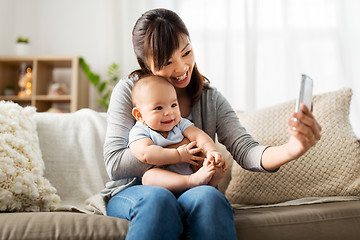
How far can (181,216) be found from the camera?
961 mm

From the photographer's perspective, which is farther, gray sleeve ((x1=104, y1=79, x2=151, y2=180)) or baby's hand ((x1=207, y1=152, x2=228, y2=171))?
gray sleeve ((x1=104, y1=79, x2=151, y2=180))

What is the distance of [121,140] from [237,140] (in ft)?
1.32

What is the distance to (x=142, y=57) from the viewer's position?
123 centimetres

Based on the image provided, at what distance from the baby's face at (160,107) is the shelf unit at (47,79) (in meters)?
2.13

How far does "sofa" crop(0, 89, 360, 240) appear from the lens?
1.07m

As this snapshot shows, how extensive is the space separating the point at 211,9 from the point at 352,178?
225 centimetres

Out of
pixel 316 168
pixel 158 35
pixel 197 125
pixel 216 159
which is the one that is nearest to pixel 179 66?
pixel 158 35

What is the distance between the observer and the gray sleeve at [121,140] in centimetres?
113

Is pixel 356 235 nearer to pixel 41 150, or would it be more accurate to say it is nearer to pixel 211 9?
pixel 41 150

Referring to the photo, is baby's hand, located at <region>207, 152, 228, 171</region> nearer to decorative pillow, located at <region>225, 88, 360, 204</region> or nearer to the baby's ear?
the baby's ear

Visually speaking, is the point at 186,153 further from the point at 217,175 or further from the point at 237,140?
the point at 237,140

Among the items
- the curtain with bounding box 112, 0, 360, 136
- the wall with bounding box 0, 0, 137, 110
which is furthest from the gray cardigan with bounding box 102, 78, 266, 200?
the wall with bounding box 0, 0, 137, 110

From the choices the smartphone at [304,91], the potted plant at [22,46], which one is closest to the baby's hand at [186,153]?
→ the smartphone at [304,91]

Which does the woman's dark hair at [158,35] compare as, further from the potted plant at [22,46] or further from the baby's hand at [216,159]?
the potted plant at [22,46]
